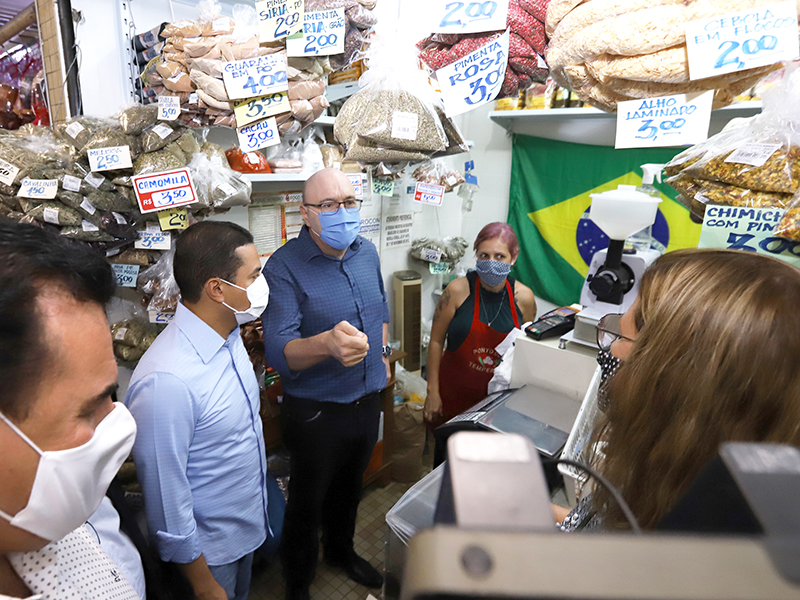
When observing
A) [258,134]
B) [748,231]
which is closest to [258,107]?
[258,134]

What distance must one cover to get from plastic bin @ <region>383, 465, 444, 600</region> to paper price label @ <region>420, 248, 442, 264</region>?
241 cm

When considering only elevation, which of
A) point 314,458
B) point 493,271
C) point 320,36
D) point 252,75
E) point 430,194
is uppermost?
point 320,36

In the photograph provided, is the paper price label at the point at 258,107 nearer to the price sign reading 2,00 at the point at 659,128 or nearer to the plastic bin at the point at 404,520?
the price sign reading 2,00 at the point at 659,128

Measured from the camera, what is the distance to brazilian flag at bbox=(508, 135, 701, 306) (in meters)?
3.13

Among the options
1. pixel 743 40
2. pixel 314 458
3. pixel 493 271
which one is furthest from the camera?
pixel 493 271

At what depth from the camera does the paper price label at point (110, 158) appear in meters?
1.60

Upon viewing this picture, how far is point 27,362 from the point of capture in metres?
0.62

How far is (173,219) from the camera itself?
1.74m

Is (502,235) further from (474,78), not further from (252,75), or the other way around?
(252,75)

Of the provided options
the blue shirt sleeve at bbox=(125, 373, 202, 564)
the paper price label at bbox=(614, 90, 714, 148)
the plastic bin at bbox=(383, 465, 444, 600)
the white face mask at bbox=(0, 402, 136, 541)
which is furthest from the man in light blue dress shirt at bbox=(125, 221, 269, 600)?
the paper price label at bbox=(614, 90, 714, 148)

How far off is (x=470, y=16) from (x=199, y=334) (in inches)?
47.8

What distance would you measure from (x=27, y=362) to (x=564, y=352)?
149 cm

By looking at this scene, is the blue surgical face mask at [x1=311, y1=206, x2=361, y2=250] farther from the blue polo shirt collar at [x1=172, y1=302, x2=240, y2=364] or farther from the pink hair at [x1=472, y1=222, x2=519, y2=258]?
the pink hair at [x1=472, y1=222, x2=519, y2=258]

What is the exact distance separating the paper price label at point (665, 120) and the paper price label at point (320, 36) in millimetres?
1072
